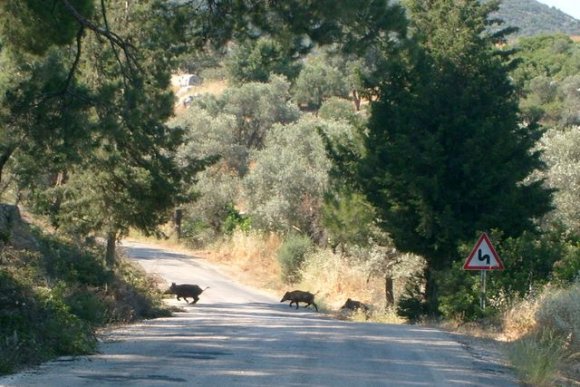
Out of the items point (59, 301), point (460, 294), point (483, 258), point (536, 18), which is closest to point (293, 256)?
point (460, 294)

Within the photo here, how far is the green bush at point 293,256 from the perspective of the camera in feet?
173

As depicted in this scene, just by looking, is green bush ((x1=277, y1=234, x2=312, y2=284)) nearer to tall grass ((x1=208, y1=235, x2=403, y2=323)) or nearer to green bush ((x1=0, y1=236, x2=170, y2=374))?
tall grass ((x1=208, y1=235, x2=403, y2=323))

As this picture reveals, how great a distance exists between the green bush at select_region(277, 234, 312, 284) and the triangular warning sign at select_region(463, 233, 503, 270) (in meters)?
28.3

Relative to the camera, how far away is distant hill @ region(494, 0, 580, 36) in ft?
487

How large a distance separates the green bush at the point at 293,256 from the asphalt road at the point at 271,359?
97.4 ft

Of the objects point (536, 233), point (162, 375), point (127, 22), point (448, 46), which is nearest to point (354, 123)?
point (448, 46)

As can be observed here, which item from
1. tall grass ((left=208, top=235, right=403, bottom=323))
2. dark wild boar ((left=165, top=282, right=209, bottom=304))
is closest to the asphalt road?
tall grass ((left=208, top=235, right=403, bottom=323))

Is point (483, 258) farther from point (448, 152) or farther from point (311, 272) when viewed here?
point (311, 272)

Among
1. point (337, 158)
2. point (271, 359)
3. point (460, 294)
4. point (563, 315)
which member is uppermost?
point (337, 158)

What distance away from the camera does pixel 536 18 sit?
156 m

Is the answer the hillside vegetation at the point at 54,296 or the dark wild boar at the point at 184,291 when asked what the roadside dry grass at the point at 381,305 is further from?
the hillside vegetation at the point at 54,296

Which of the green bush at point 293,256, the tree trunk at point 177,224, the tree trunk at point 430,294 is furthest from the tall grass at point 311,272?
the tree trunk at point 177,224

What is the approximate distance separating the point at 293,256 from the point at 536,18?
11315cm

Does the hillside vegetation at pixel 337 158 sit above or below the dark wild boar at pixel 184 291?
above
